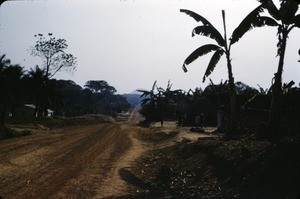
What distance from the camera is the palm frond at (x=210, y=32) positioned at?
18812 millimetres

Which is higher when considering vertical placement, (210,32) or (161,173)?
(210,32)

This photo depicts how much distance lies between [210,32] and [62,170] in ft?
30.6

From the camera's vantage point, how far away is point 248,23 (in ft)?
46.6

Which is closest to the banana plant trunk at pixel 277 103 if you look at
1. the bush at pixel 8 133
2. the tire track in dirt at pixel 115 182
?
the tire track in dirt at pixel 115 182

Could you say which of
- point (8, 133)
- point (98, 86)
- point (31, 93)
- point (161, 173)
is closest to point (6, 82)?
point (8, 133)

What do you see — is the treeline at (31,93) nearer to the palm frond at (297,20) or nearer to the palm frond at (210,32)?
the palm frond at (210,32)

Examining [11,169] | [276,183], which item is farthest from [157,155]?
[276,183]

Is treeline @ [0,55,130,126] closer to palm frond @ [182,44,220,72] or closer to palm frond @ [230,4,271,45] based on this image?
palm frond @ [182,44,220,72]

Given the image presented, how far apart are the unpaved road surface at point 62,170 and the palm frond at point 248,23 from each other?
6647 millimetres

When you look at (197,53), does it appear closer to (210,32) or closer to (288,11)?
(210,32)

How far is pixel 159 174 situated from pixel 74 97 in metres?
98.0

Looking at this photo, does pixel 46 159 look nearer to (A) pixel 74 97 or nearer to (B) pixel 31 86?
(B) pixel 31 86

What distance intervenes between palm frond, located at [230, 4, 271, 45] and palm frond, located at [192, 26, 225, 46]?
3498 mm

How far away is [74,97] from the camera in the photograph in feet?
363
